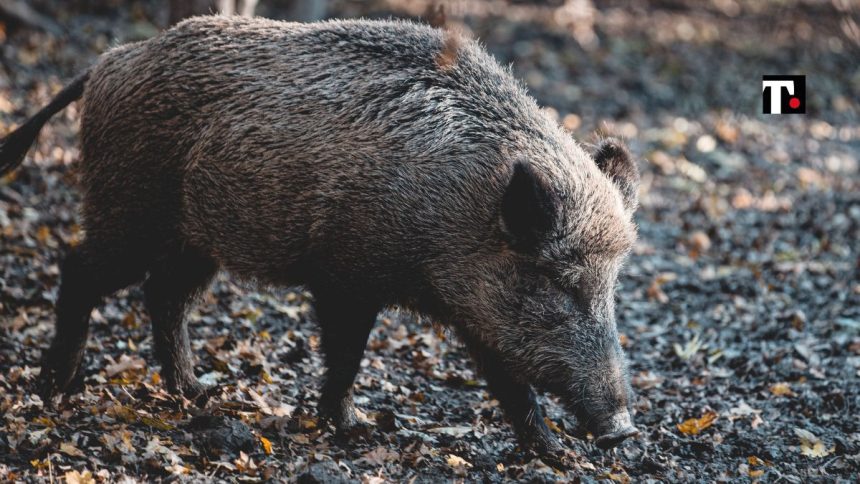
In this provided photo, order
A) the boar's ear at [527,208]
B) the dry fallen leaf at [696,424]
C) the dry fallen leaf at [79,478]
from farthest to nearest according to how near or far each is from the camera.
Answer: the dry fallen leaf at [696,424] < the boar's ear at [527,208] < the dry fallen leaf at [79,478]

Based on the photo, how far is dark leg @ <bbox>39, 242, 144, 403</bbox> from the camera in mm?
5441

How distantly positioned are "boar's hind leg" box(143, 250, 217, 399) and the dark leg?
0.18 metres

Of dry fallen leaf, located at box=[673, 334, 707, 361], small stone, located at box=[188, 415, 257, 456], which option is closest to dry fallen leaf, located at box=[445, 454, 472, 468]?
small stone, located at box=[188, 415, 257, 456]

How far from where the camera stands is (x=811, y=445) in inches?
221

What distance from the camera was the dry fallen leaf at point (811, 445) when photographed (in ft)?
18.1

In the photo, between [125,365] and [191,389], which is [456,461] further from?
[125,365]

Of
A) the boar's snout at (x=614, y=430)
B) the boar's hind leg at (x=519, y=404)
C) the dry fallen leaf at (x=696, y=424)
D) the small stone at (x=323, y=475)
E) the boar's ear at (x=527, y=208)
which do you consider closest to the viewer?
the small stone at (x=323, y=475)

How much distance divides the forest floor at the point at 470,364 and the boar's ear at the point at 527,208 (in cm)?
87

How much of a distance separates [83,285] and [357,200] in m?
1.79

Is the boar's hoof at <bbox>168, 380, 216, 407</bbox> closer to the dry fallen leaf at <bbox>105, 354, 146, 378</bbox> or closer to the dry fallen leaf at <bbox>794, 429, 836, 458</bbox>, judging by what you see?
the dry fallen leaf at <bbox>105, 354, 146, 378</bbox>

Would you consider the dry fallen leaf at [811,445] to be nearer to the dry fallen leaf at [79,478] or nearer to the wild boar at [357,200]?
the wild boar at [357,200]

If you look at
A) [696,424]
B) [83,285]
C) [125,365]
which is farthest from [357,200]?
[696,424]

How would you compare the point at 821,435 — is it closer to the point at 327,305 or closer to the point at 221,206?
the point at 327,305

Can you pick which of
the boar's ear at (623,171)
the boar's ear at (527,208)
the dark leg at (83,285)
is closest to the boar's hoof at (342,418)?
the boar's ear at (527,208)
